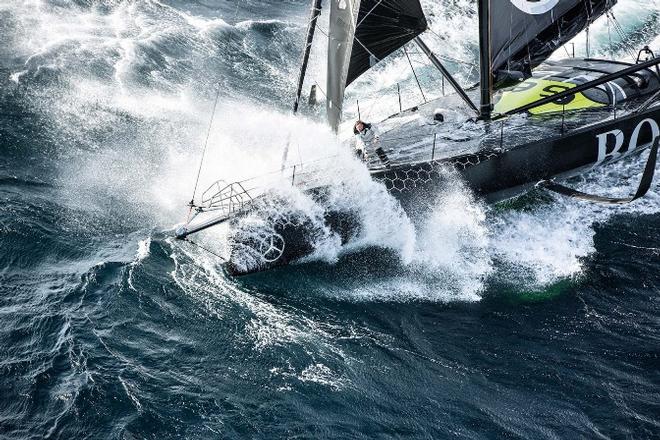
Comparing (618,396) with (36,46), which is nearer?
(618,396)

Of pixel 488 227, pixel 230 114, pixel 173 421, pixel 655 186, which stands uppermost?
pixel 230 114

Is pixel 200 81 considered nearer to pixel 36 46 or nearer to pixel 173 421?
pixel 36 46

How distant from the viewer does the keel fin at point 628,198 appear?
404 inches

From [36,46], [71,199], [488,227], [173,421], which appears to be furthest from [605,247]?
[36,46]

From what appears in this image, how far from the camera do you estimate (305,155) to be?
11.5m

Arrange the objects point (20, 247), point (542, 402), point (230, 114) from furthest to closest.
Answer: point (230, 114), point (20, 247), point (542, 402)

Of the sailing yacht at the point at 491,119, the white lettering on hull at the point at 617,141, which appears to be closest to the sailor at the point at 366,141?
the sailing yacht at the point at 491,119

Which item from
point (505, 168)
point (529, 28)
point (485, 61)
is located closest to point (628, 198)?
point (505, 168)

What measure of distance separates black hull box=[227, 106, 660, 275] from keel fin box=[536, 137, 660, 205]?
200 millimetres

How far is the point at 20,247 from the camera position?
393 inches

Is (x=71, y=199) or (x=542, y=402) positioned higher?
(x=71, y=199)

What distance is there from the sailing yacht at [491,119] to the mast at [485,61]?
19 mm

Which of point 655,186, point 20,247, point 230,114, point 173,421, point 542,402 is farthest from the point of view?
point 230,114

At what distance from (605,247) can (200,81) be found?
1003 centimetres
